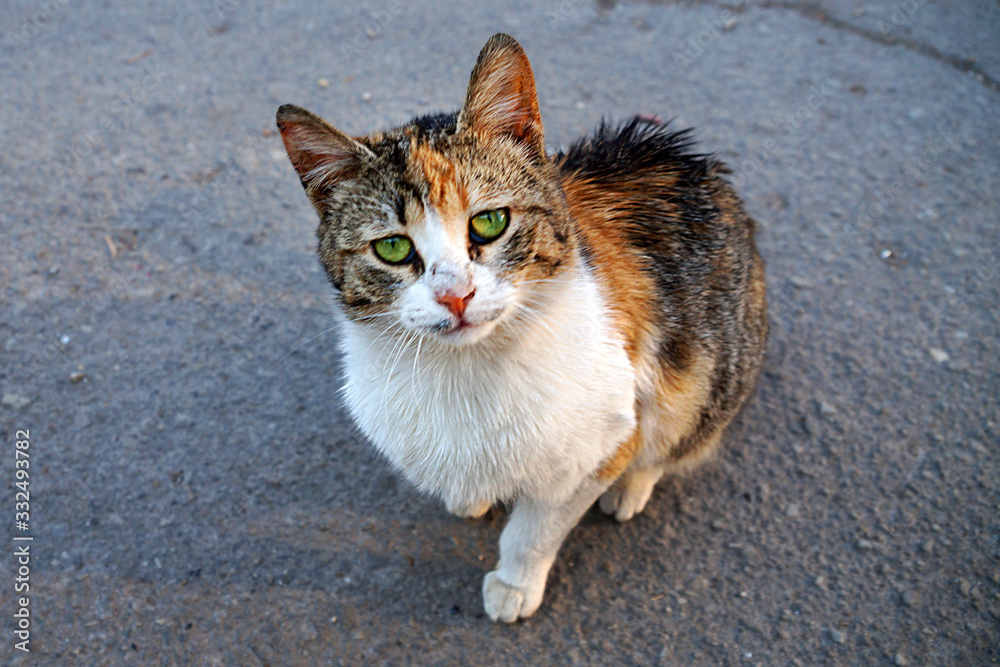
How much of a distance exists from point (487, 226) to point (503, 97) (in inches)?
12.8

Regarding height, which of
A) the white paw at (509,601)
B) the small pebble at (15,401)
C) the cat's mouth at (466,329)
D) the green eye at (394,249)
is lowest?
the white paw at (509,601)

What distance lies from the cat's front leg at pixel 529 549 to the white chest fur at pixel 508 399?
0.11 m

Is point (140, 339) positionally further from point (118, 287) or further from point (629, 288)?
point (629, 288)

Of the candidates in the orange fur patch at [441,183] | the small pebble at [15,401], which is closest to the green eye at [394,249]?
the orange fur patch at [441,183]

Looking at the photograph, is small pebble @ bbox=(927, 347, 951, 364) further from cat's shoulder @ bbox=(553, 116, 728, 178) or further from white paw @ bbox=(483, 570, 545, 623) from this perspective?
white paw @ bbox=(483, 570, 545, 623)

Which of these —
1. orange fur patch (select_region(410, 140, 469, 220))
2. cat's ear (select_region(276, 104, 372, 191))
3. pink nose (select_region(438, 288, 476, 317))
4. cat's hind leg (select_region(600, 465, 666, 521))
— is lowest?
cat's hind leg (select_region(600, 465, 666, 521))

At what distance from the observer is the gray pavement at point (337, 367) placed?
213 cm

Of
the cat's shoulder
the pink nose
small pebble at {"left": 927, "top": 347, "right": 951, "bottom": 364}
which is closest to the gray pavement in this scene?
small pebble at {"left": 927, "top": 347, "right": 951, "bottom": 364}

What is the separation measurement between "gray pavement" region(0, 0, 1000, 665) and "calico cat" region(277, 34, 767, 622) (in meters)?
0.38

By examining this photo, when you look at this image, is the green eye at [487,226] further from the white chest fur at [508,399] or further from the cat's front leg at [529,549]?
the cat's front leg at [529,549]

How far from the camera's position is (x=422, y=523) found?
2.35 m

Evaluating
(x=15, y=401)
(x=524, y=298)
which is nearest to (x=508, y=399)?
(x=524, y=298)

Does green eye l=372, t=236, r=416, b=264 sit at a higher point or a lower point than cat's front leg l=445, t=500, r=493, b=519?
higher

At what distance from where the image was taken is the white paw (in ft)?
6.90
